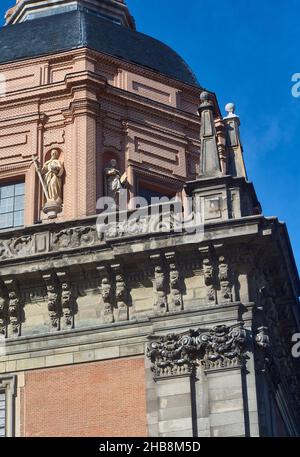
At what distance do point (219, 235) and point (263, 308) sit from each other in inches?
79.7

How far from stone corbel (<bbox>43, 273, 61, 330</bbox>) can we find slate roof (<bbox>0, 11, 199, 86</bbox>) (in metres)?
10.5

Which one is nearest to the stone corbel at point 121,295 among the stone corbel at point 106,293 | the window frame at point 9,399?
the stone corbel at point 106,293

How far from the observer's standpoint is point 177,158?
116 feet

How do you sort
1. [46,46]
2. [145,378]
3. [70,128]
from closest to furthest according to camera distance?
[145,378] < [70,128] < [46,46]

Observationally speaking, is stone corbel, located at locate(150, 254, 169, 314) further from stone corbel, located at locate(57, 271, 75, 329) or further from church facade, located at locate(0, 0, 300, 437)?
stone corbel, located at locate(57, 271, 75, 329)

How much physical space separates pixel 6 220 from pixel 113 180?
309 cm

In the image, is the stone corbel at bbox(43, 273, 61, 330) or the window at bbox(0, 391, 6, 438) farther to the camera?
the stone corbel at bbox(43, 273, 61, 330)

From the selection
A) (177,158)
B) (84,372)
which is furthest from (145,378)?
(177,158)

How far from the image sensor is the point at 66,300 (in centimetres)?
2756

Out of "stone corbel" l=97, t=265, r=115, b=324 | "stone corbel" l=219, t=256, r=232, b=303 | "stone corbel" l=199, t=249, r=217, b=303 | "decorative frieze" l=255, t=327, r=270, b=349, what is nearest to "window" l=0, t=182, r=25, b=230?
"stone corbel" l=97, t=265, r=115, b=324

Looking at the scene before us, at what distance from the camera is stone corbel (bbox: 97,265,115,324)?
27266 mm

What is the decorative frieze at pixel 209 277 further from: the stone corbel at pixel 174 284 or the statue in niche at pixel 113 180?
the statue in niche at pixel 113 180

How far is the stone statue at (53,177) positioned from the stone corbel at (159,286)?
6.31m
